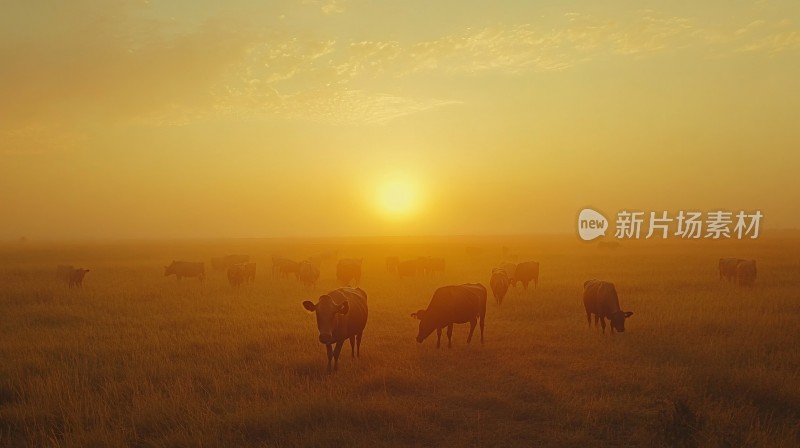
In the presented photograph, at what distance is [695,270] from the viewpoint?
99.6 ft

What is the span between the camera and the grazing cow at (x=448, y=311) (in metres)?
11.7

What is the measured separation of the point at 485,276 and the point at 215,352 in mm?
21071

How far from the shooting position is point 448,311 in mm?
11812

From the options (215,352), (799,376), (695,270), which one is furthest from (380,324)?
(695,270)

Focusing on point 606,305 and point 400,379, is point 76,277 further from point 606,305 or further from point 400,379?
point 606,305

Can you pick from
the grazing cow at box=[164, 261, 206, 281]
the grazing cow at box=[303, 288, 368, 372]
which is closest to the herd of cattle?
the grazing cow at box=[303, 288, 368, 372]

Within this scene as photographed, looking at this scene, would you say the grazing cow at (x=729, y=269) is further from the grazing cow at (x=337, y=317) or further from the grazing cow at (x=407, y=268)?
the grazing cow at (x=337, y=317)

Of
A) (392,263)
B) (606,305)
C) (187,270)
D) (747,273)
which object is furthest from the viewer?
(392,263)

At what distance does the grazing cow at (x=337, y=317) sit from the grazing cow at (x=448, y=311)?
5.25 feet

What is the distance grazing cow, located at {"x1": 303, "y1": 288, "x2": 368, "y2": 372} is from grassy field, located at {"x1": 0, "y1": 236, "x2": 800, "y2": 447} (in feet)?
2.20

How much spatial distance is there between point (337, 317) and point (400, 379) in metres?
1.93

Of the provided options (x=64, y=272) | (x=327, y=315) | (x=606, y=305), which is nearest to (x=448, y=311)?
(x=327, y=315)

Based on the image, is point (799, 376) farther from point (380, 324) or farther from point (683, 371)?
point (380, 324)

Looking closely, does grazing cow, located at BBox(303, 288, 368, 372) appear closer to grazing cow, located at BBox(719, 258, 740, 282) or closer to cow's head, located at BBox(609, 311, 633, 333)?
cow's head, located at BBox(609, 311, 633, 333)
